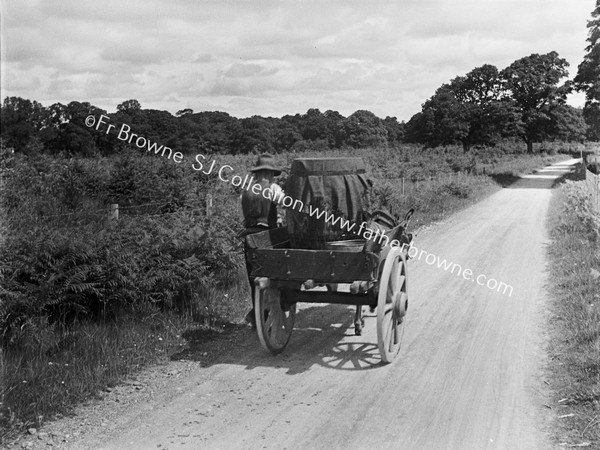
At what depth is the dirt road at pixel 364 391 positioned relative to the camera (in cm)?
→ 454

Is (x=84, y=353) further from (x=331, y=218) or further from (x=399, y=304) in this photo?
(x=399, y=304)

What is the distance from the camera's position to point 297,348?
22.2ft

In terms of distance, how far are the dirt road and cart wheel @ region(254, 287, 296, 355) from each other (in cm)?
17

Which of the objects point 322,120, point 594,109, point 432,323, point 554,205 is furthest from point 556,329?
point 322,120

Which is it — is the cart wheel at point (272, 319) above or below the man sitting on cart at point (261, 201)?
Result: below

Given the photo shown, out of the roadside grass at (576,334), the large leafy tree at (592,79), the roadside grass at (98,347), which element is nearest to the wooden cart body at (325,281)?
the roadside grass at (98,347)

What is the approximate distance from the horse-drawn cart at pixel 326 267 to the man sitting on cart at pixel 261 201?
279 mm

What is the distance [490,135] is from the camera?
49.6 metres

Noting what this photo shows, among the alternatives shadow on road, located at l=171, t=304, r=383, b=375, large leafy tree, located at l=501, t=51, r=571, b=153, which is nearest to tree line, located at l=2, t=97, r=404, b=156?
shadow on road, located at l=171, t=304, r=383, b=375

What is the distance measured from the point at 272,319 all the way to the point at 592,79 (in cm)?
3313

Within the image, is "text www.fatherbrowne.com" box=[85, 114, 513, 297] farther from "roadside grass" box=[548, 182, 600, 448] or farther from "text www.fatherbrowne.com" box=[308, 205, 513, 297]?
"roadside grass" box=[548, 182, 600, 448]

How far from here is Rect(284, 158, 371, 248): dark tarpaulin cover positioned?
20.6 ft

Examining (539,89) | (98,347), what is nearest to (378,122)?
(539,89)

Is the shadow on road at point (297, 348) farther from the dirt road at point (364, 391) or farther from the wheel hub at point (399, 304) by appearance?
the wheel hub at point (399, 304)
